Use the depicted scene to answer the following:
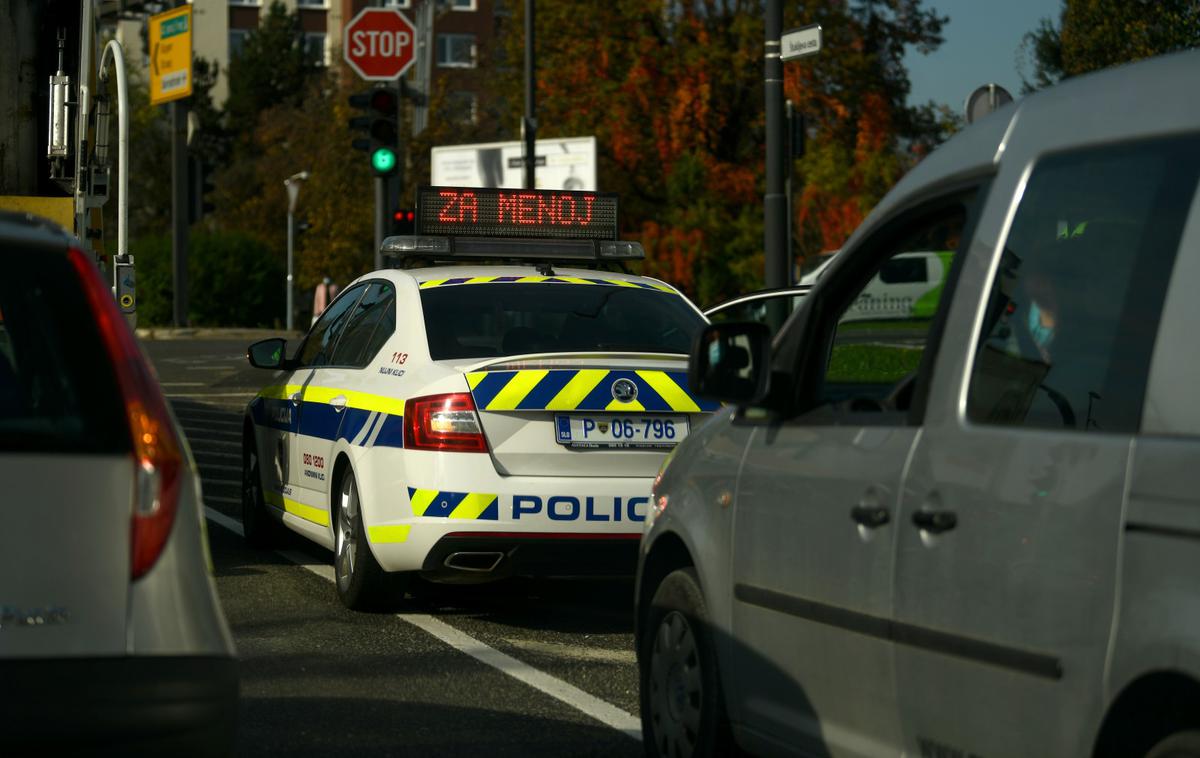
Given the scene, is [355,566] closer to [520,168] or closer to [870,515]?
[870,515]

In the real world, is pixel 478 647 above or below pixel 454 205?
below

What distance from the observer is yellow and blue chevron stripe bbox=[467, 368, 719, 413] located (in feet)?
25.3

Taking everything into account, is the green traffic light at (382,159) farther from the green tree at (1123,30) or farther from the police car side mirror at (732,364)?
the green tree at (1123,30)

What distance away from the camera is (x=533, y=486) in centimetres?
767

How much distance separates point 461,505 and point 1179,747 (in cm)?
474

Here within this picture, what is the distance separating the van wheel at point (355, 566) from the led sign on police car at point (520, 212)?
1984mm

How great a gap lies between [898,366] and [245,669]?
10.8ft

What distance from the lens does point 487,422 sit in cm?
770

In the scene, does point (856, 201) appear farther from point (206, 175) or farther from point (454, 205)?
point (454, 205)

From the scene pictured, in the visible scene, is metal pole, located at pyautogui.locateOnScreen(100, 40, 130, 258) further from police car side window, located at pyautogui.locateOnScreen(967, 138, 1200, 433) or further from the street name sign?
police car side window, located at pyautogui.locateOnScreen(967, 138, 1200, 433)

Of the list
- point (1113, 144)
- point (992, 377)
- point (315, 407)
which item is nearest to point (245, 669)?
point (315, 407)

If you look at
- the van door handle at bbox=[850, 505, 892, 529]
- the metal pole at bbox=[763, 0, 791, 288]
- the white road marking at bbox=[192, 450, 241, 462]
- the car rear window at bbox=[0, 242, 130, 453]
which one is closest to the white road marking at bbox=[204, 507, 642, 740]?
the van door handle at bbox=[850, 505, 892, 529]

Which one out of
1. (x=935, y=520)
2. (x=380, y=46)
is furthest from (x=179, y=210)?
(x=935, y=520)

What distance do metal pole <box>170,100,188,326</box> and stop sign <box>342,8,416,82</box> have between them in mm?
18054
